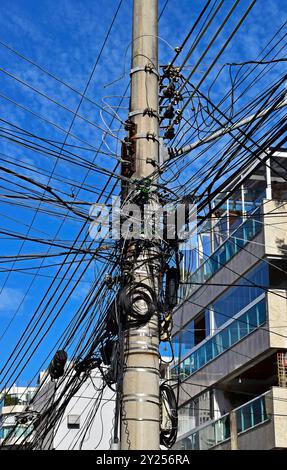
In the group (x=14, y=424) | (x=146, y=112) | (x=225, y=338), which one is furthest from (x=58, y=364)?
(x=225, y=338)

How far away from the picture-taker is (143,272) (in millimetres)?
9109

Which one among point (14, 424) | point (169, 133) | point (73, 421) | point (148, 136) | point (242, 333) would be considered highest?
point (73, 421)

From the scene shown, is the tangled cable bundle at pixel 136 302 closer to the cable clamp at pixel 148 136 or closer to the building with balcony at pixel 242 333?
the cable clamp at pixel 148 136

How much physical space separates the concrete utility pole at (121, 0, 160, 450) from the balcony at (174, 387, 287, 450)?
1136 centimetres

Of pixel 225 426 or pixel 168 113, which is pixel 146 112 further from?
pixel 225 426

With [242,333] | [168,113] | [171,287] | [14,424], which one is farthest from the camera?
[242,333]

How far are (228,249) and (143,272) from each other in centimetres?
1458

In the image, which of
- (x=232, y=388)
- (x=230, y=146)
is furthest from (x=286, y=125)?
(x=232, y=388)

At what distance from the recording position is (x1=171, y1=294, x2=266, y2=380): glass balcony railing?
20.9 meters

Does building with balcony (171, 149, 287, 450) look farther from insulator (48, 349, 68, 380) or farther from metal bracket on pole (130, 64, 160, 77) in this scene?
metal bracket on pole (130, 64, 160, 77)
